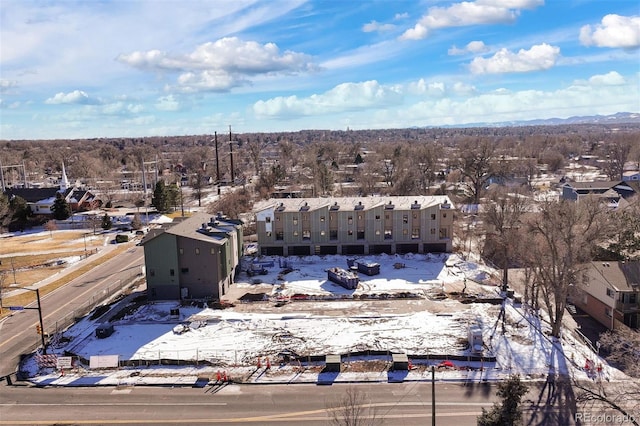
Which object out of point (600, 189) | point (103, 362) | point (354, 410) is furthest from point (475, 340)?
point (600, 189)

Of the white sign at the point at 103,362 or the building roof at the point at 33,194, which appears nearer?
the white sign at the point at 103,362

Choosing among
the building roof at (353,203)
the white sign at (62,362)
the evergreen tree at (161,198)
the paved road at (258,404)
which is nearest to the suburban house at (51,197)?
the evergreen tree at (161,198)

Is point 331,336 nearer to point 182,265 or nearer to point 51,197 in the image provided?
point 182,265

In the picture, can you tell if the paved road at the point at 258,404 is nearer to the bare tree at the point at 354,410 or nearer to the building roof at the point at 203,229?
the bare tree at the point at 354,410

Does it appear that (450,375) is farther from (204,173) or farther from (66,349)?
(204,173)

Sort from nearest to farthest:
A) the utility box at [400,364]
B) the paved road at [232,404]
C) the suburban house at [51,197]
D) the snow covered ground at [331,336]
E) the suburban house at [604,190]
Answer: the paved road at [232,404] → the utility box at [400,364] → the snow covered ground at [331,336] → the suburban house at [604,190] → the suburban house at [51,197]
